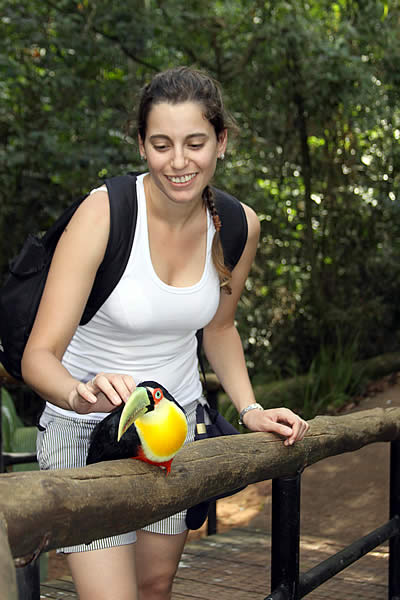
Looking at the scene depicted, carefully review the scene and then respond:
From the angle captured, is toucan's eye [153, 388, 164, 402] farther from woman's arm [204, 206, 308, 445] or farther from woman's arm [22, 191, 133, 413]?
woman's arm [204, 206, 308, 445]

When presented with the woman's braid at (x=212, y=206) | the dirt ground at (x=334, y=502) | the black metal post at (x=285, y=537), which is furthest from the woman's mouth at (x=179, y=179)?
the dirt ground at (x=334, y=502)

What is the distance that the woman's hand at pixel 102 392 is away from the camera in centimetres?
148

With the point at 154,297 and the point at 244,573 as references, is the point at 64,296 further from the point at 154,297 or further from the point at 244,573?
the point at 244,573

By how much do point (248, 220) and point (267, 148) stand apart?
5653 mm

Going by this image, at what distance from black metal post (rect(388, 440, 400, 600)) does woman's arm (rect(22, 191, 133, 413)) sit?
155 centimetres

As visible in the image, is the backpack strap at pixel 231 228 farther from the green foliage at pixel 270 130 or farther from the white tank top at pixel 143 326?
the green foliage at pixel 270 130

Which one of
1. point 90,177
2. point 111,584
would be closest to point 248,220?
point 111,584

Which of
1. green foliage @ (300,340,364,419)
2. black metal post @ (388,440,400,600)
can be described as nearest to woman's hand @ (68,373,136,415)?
black metal post @ (388,440,400,600)

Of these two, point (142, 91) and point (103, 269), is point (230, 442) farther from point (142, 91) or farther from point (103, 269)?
point (142, 91)

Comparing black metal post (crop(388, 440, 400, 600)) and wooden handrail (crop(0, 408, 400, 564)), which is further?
black metal post (crop(388, 440, 400, 600))

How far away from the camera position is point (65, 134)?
22.4ft

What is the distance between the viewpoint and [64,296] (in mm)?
1867

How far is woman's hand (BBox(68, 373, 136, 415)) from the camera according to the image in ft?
4.87

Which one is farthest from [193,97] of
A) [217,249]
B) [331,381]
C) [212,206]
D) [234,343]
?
[331,381]
